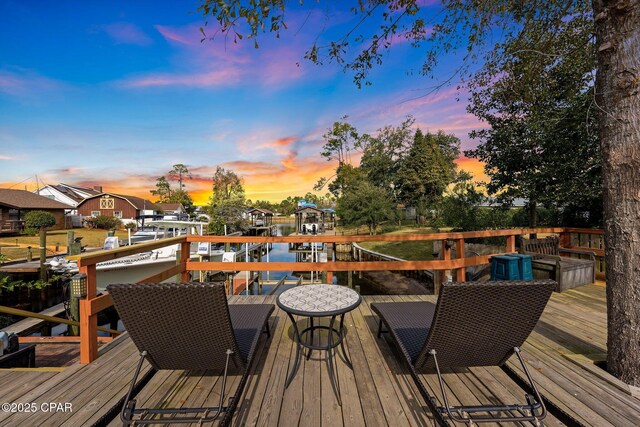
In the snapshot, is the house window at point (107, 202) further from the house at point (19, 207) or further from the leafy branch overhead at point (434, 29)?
the leafy branch overhead at point (434, 29)

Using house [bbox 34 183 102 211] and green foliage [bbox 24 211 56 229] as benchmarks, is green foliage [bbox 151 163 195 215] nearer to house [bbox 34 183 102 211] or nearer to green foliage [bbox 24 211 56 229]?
house [bbox 34 183 102 211]

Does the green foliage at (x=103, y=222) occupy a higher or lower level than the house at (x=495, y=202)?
lower

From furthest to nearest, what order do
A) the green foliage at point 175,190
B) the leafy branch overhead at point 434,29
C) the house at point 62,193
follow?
the green foliage at point 175,190, the house at point 62,193, the leafy branch overhead at point 434,29

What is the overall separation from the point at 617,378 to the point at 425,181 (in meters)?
28.0

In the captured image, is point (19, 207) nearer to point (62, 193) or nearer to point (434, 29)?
point (62, 193)

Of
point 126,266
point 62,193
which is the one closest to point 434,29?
point 126,266

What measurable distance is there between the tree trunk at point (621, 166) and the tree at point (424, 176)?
2681 cm

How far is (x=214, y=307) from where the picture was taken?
1601mm

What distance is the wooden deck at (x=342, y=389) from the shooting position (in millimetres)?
1630

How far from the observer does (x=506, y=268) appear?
4.01 m

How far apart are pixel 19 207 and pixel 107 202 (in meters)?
9.40

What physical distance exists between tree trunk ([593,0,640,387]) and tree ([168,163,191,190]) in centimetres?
6104

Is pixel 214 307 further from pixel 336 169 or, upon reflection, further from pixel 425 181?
pixel 336 169

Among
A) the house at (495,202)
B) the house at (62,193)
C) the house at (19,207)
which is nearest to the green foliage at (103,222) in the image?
the house at (19,207)
